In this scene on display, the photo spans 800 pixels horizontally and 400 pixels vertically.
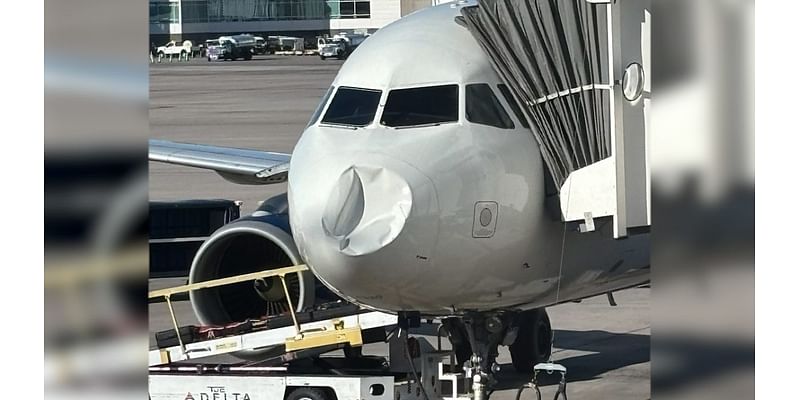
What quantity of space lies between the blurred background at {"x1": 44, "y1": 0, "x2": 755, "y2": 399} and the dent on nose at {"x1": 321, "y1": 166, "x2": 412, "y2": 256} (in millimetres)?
2732

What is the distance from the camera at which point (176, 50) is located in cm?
3994

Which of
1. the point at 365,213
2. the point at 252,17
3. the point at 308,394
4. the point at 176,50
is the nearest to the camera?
the point at 365,213

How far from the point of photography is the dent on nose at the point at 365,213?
7.95 meters

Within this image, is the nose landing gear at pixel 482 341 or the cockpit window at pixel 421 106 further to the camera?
the nose landing gear at pixel 482 341

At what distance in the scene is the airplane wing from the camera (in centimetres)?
1297

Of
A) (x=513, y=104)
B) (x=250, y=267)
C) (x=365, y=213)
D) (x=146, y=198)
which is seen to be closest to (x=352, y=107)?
(x=513, y=104)

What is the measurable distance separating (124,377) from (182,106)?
32091mm

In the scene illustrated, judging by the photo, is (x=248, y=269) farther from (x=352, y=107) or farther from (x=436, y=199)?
(x=436, y=199)

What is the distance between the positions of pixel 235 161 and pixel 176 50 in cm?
2743

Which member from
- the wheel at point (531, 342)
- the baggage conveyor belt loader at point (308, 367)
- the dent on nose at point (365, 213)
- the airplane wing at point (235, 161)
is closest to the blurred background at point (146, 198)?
the dent on nose at point (365, 213)

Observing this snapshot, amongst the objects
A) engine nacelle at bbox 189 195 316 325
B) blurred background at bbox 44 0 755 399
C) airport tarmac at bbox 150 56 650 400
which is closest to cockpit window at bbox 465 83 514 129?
engine nacelle at bbox 189 195 316 325

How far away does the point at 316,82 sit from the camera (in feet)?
119

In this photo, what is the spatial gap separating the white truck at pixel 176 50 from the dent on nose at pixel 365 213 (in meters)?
32.7

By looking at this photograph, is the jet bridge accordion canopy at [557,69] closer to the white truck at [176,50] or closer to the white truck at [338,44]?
the white truck at [338,44]
